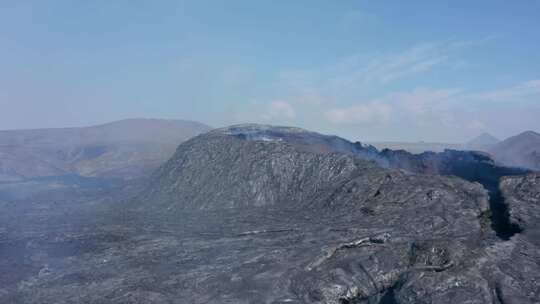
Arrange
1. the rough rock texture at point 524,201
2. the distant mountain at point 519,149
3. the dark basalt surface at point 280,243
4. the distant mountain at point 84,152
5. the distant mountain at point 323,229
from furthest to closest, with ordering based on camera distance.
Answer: the distant mountain at point 84,152
the distant mountain at point 519,149
the rough rock texture at point 524,201
the distant mountain at point 323,229
the dark basalt surface at point 280,243

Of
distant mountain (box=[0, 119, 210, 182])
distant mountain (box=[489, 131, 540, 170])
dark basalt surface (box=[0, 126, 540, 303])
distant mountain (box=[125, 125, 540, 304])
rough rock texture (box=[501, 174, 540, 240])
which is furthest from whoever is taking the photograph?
distant mountain (box=[0, 119, 210, 182])

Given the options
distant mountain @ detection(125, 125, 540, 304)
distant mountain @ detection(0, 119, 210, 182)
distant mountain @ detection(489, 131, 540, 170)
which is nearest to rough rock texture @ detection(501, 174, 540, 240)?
distant mountain @ detection(125, 125, 540, 304)

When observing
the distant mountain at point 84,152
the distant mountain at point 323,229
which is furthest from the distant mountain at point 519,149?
the distant mountain at point 84,152

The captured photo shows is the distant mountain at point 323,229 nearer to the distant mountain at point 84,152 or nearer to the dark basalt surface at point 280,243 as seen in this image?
the dark basalt surface at point 280,243

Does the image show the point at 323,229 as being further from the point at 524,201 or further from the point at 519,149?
the point at 519,149

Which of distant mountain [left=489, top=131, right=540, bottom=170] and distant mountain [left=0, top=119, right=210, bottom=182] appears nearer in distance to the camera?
distant mountain [left=489, top=131, right=540, bottom=170]

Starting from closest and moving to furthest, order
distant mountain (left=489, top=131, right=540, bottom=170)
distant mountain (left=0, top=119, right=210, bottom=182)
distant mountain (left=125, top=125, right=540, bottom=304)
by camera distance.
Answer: distant mountain (left=125, top=125, right=540, bottom=304) → distant mountain (left=489, top=131, right=540, bottom=170) → distant mountain (left=0, top=119, right=210, bottom=182)

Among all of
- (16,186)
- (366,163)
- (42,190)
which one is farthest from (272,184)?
(16,186)

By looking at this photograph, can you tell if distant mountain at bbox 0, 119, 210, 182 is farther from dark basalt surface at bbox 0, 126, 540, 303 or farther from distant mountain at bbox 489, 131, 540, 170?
distant mountain at bbox 489, 131, 540, 170
